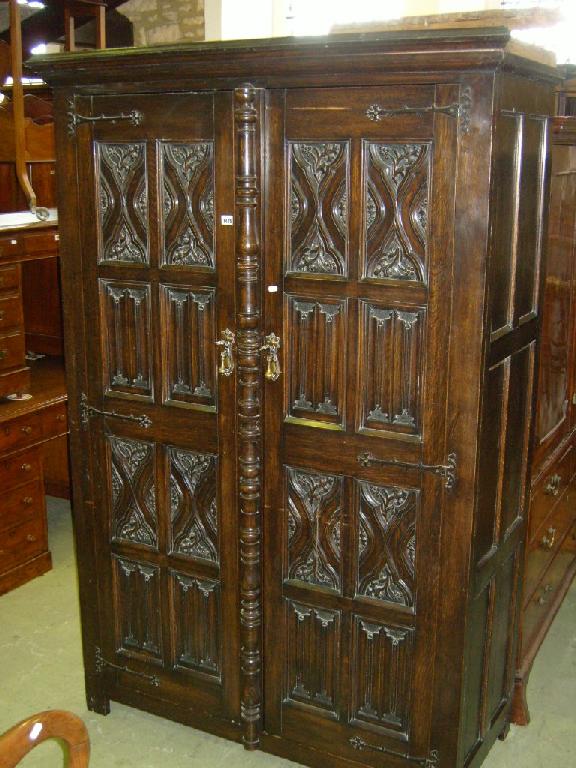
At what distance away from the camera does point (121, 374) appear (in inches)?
106

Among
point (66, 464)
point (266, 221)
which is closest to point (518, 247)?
point (266, 221)

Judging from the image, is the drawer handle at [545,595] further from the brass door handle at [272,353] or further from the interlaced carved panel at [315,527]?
the brass door handle at [272,353]

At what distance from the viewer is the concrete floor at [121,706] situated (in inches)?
109

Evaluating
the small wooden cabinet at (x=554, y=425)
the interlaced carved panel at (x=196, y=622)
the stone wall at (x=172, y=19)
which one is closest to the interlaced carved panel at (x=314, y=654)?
the interlaced carved panel at (x=196, y=622)

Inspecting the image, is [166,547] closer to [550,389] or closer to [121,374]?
[121,374]

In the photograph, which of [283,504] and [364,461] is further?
[283,504]

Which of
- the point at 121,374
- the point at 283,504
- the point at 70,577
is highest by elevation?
the point at 121,374

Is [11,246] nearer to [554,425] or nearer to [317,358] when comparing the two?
[317,358]

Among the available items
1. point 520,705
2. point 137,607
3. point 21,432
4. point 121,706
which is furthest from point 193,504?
point 21,432

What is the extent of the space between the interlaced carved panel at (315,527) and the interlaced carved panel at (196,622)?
1.02 ft

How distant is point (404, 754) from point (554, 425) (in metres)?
1.30

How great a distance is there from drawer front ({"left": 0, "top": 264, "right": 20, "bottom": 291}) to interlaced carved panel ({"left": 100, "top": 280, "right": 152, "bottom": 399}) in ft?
4.53

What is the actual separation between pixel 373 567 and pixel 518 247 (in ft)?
3.09

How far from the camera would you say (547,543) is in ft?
10.8
